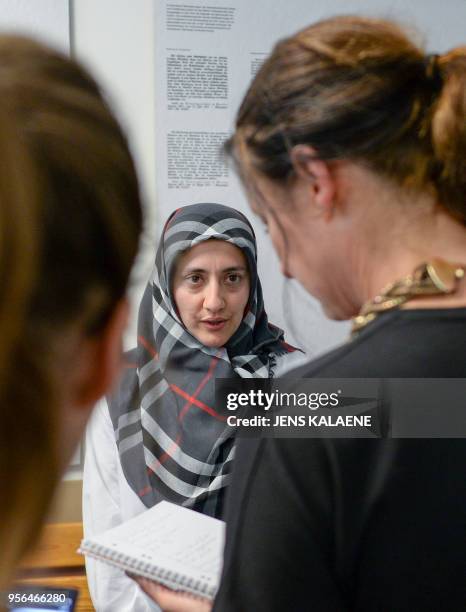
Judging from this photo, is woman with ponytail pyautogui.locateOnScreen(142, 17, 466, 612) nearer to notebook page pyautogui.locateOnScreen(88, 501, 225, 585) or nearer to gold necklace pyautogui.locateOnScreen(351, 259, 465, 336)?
gold necklace pyautogui.locateOnScreen(351, 259, 465, 336)

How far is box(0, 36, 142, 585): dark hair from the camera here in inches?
9.5

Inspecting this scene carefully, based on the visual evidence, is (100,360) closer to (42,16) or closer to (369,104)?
(369,104)

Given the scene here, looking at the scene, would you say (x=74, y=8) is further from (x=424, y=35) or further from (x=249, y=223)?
(x=424, y=35)

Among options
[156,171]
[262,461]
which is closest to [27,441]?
[262,461]

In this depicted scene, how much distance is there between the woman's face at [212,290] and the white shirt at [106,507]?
0.77 ft

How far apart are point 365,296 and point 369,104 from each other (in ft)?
0.43

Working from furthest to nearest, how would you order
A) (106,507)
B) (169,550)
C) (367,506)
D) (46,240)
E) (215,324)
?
(215,324) < (106,507) < (169,550) < (367,506) < (46,240)

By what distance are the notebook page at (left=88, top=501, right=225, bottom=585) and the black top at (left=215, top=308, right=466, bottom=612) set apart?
9.1 inches

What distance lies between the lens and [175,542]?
73 centimetres

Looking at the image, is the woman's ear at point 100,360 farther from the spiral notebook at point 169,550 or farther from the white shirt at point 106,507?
the white shirt at point 106,507

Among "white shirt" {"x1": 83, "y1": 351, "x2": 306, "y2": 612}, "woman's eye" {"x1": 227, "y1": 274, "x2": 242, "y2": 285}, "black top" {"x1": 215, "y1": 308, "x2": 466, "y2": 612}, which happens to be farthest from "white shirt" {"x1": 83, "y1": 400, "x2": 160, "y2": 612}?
"black top" {"x1": 215, "y1": 308, "x2": 466, "y2": 612}

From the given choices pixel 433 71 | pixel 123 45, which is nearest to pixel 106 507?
pixel 123 45

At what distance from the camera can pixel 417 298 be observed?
420mm

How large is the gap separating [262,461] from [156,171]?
941mm
